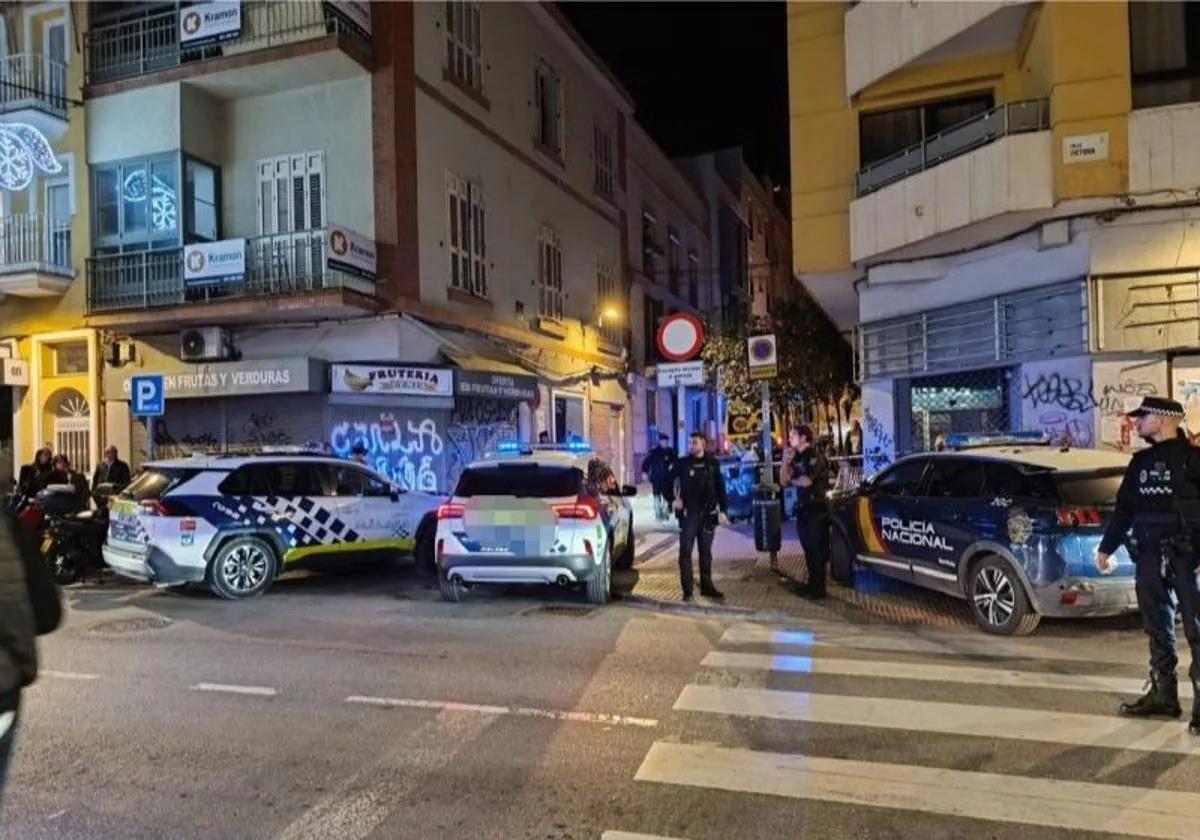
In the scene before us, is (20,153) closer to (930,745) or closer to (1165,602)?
(930,745)

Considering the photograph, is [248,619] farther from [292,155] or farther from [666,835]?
[292,155]

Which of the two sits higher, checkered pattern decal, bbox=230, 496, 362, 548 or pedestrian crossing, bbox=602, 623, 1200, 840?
checkered pattern decal, bbox=230, 496, 362, 548

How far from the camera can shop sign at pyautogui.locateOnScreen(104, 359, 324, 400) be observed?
1545 cm

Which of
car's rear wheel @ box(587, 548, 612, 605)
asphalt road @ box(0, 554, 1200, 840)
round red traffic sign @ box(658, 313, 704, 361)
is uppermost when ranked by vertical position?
round red traffic sign @ box(658, 313, 704, 361)

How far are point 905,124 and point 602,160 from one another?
13.7 meters

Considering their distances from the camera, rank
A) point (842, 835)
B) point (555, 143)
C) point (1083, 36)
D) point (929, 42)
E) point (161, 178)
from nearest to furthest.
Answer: point (842, 835) → point (1083, 36) → point (929, 42) → point (161, 178) → point (555, 143)

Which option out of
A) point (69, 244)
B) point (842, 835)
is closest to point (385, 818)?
point (842, 835)

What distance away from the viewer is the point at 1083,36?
11.4 metres

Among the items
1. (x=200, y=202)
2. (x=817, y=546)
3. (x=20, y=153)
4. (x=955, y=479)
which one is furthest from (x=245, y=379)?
(x=955, y=479)

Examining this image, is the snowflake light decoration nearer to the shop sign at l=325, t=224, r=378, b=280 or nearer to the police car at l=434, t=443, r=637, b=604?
the shop sign at l=325, t=224, r=378, b=280

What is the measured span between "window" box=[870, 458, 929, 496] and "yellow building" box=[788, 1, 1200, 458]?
4029 millimetres

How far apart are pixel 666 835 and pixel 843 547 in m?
6.73

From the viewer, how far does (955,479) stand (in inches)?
332

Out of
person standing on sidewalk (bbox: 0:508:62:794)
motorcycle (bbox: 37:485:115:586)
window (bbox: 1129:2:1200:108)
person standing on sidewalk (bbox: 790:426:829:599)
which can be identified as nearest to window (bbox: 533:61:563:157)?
window (bbox: 1129:2:1200:108)
